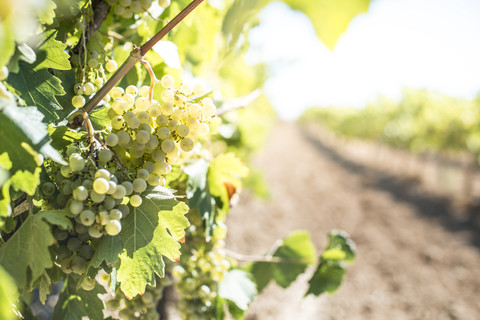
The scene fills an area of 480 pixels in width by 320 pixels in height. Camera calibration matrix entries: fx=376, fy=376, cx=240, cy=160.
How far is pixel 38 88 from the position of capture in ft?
2.45

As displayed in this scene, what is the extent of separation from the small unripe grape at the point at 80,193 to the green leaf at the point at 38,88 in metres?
0.16

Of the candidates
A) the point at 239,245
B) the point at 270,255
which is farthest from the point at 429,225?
the point at 270,255

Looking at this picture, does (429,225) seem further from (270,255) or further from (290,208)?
(270,255)

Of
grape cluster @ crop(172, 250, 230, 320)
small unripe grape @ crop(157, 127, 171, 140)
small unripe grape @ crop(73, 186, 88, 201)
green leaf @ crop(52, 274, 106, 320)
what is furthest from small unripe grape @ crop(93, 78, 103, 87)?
grape cluster @ crop(172, 250, 230, 320)

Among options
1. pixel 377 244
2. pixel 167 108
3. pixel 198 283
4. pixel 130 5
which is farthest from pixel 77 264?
pixel 377 244

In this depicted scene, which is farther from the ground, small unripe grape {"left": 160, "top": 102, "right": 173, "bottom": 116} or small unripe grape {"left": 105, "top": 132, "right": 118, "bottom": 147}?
small unripe grape {"left": 105, "top": 132, "right": 118, "bottom": 147}

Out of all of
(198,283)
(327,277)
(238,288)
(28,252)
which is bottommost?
(327,277)

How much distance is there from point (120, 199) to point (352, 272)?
20.6ft

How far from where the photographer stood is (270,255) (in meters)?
1.86

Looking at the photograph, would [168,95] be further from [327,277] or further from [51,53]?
[327,277]

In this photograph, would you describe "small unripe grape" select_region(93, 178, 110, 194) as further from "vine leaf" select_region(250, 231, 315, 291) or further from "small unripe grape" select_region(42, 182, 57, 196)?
"vine leaf" select_region(250, 231, 315, 291)

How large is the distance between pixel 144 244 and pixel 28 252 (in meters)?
0.22

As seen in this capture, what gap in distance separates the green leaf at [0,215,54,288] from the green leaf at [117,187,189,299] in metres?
0.17

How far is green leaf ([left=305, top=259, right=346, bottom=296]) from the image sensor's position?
5.30 feet
